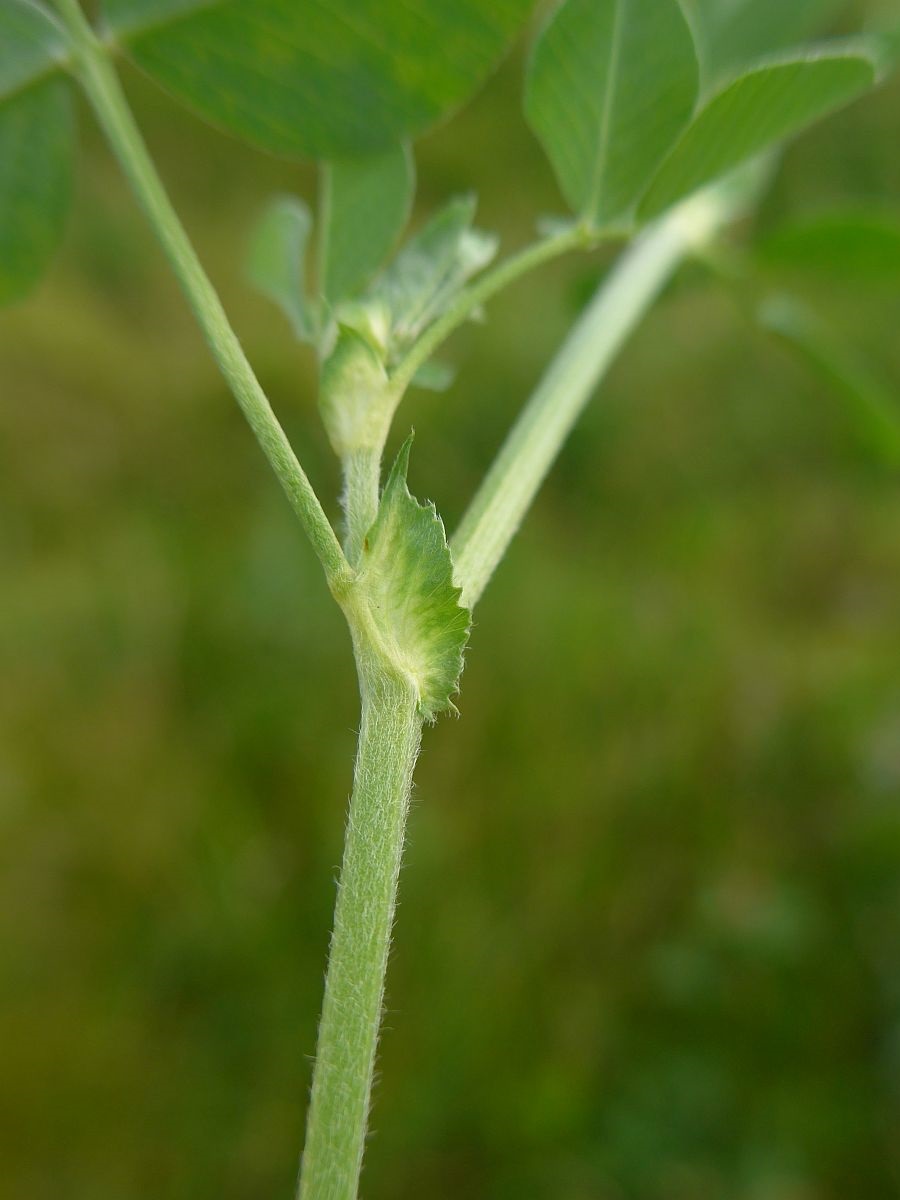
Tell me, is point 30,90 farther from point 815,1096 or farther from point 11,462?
point 11,462

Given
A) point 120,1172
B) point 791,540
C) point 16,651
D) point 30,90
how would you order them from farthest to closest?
1. point 791,540
2. point 16,651
3. point 120,1172
4. point 30,90

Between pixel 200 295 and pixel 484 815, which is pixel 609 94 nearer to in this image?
pixel 200 295

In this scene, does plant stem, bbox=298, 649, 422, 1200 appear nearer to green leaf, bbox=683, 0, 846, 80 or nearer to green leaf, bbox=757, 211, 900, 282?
green leaf, bbox=757, 211, 900, 282

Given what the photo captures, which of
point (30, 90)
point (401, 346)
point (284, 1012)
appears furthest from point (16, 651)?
point (401, 346)

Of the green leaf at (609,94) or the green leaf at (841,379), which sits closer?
the green leaf at (609,94)

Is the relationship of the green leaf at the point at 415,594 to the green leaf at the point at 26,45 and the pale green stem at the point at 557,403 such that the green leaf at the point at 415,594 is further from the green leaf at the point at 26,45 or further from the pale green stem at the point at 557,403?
the green leaf at the point at 26,45

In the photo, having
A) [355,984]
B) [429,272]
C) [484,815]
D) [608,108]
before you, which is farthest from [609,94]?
[484,815]

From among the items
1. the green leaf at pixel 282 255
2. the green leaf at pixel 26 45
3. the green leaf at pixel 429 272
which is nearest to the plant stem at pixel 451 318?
the green leaf at pixel 429 272

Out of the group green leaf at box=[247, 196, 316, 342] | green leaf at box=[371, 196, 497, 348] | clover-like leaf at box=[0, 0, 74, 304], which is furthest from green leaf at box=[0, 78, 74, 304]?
green leaf at box=[371, 196, 497, 348]
